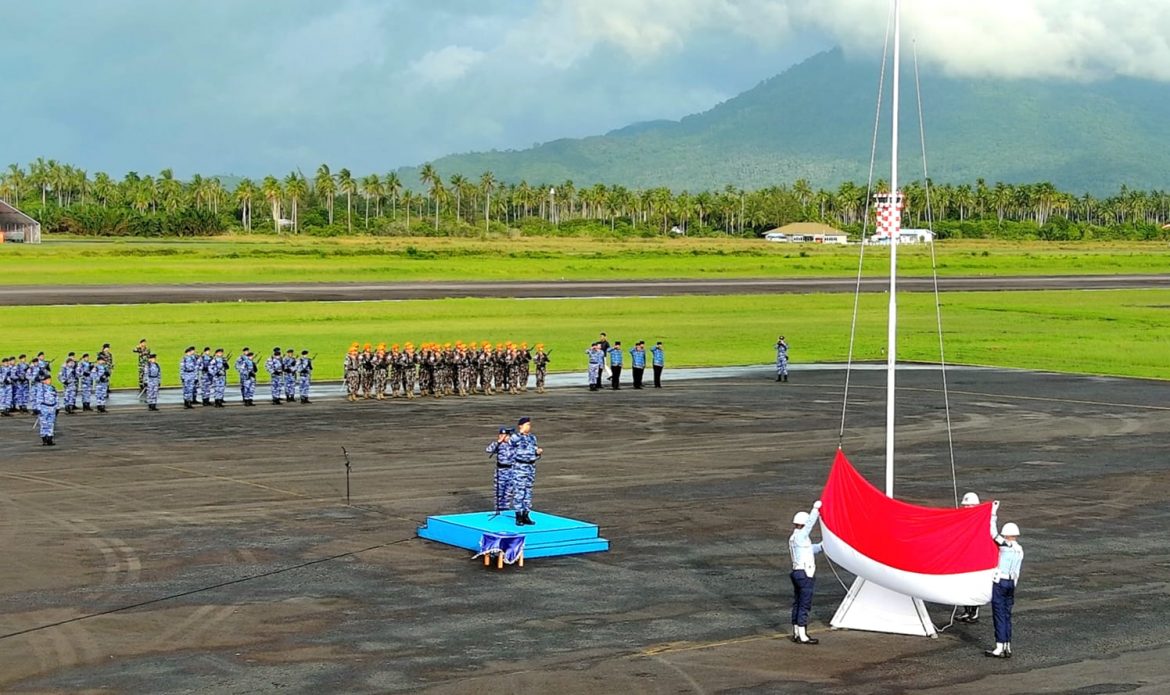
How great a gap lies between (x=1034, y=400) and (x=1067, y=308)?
46.0 metres

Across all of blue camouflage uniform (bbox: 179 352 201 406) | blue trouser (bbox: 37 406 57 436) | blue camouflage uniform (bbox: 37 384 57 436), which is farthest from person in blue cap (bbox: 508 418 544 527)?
blue camouflage uniform (bbox: 179 352 201 406)

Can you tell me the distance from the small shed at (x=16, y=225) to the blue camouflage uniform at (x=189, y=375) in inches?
3698

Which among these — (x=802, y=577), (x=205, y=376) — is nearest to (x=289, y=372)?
(x=205, y=376)

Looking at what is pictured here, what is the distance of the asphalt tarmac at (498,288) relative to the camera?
80812 millimetres

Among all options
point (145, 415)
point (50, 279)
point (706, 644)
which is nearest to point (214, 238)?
point (50, 279)

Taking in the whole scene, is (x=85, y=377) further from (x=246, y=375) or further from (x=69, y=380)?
(x=246, y=375)

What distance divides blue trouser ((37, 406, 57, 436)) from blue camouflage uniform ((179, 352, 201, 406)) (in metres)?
9.15

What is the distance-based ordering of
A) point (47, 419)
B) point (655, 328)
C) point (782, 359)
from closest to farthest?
1. point (47, 419)
2. point (782, 359)
3. point (655, 328)

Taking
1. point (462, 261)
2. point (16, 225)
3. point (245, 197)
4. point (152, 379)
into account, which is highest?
point (245, 197)

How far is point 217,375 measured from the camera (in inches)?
1748

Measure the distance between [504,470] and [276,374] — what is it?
2408cm

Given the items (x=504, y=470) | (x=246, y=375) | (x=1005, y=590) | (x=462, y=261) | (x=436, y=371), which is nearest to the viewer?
(x=1005, y=590)

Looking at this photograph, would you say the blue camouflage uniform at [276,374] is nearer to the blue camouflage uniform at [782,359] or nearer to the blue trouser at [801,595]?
the blue camouflage uniform at [782,359]

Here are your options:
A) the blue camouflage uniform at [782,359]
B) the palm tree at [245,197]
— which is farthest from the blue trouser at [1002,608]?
the palm tree at [245,197]
